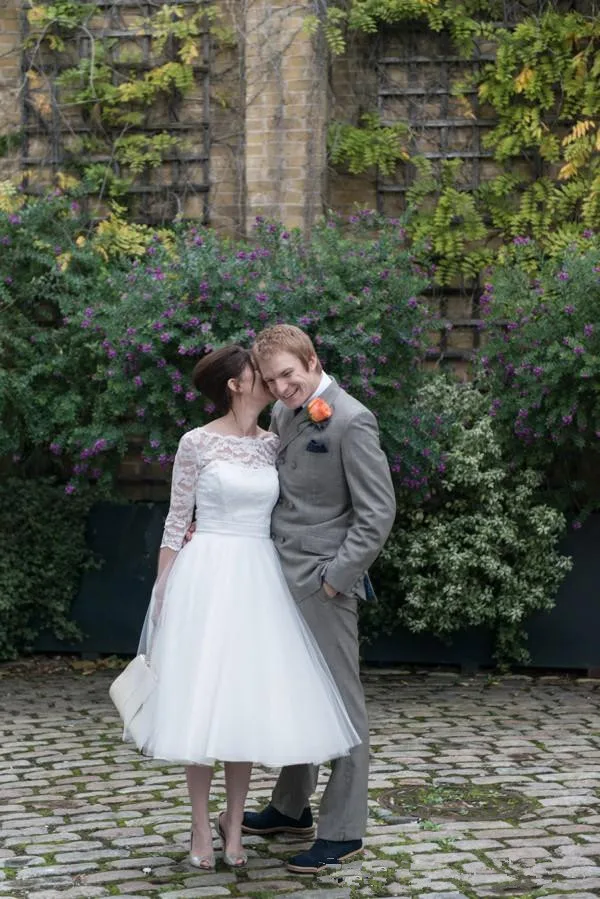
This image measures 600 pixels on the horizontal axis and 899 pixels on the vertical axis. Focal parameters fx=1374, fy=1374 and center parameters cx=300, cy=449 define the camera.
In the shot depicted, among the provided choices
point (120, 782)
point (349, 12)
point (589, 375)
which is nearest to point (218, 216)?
point (349, 12)

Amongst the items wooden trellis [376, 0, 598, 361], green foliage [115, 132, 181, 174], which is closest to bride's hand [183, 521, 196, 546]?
wooden trellis [376, 0, 598, 361]

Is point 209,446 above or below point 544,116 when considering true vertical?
below

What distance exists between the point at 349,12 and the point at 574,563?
4.29 meters

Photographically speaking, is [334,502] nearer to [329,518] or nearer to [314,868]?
[329,518]

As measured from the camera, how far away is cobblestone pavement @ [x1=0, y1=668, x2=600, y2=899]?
15.9 ft

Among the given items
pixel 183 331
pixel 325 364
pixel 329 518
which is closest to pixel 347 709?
pixel 329 518

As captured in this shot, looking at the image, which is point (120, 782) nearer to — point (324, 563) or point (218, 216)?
point (324, 563)

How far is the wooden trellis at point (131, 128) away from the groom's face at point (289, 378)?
559 centimetres

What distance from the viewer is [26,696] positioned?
859cm

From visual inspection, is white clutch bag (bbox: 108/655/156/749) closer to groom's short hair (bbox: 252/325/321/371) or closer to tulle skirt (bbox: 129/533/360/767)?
tulle skirt (bbox: 129/533/360/767)

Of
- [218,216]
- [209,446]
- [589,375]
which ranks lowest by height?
[209,446]

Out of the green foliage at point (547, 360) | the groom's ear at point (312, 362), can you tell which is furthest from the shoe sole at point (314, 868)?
the green foliage at point (547, 360)

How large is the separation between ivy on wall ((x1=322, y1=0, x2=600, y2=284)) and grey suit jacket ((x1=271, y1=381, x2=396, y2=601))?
16.8ft

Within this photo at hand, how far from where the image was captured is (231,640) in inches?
187
